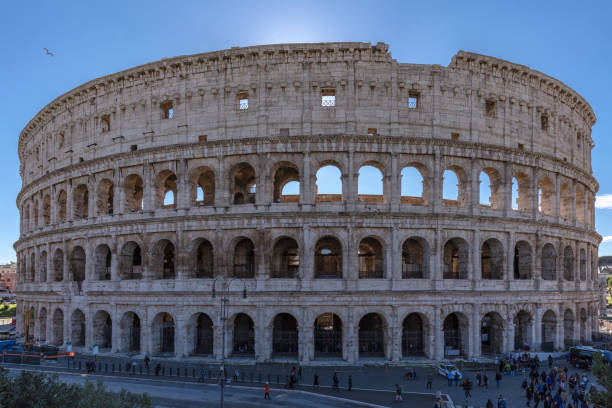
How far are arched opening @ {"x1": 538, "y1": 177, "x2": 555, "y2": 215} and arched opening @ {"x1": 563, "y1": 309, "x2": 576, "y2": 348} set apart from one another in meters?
8.19

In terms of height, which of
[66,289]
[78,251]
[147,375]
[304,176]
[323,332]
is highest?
[304,176]

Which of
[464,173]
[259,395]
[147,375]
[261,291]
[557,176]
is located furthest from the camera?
[557,176]

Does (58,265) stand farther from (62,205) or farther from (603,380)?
(603,380)

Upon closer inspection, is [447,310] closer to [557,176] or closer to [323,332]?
[323,332]

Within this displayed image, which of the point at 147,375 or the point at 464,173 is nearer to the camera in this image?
the point at 147,375

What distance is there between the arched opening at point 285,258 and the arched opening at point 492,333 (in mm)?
14199

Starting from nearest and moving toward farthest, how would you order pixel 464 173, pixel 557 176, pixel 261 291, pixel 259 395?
pixel 259 395, pixel 261 291, pixel 464 173, pixel 557 176

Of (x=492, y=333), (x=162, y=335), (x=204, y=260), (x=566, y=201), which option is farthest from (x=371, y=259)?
(x=566, y=201)

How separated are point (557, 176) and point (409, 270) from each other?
572 inches

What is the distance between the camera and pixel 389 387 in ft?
79.9

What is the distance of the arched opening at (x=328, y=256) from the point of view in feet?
106

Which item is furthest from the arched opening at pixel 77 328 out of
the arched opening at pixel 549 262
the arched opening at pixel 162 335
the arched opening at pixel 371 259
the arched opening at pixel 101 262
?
the arched opening at pixel 549 262

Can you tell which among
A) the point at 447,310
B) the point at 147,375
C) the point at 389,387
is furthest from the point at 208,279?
the point at 447,310

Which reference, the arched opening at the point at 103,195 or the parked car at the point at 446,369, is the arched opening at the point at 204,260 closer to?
the arched opening at the point at 103,195
